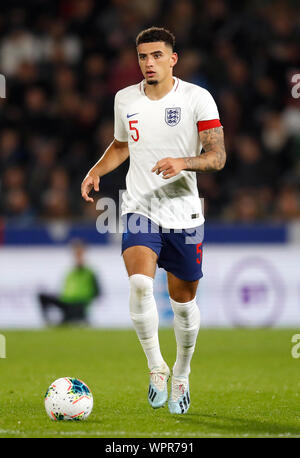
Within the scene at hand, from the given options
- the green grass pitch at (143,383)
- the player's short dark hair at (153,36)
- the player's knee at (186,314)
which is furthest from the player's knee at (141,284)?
the player's short dark hair at (153,36)

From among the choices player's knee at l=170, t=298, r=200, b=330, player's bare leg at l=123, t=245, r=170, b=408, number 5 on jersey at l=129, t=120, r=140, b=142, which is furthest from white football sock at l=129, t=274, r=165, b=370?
number 5 on jersey at l=129, t=120, r=140, b=142

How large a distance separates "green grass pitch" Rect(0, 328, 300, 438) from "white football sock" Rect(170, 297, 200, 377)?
315 millimetres

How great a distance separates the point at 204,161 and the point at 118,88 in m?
9.38

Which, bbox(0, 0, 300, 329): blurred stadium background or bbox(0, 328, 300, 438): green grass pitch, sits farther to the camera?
bbox(0, 0, 300, 329): blurred stadium background

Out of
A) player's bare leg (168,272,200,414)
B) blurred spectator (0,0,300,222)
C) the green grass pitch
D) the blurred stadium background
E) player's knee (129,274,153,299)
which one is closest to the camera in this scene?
the green grass pitch

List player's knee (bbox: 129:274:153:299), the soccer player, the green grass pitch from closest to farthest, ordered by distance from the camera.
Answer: the green grass pitch → player's knee (bbox: 129:274:153:299) → the soccer player

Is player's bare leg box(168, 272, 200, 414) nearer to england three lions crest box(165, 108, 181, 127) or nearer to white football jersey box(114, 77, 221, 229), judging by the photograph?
white football jersey box(114, 77, 221, 229)

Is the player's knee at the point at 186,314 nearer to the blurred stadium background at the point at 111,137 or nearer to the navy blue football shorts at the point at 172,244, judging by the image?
the navy blue football shorts at the point at 172,244

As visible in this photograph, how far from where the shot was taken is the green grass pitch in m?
5.41

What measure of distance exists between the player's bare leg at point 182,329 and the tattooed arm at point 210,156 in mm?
841

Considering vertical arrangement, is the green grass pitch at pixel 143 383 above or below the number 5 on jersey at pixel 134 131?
below

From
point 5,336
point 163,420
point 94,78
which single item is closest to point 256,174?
point 94,78

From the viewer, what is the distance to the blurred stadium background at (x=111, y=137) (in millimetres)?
13273
